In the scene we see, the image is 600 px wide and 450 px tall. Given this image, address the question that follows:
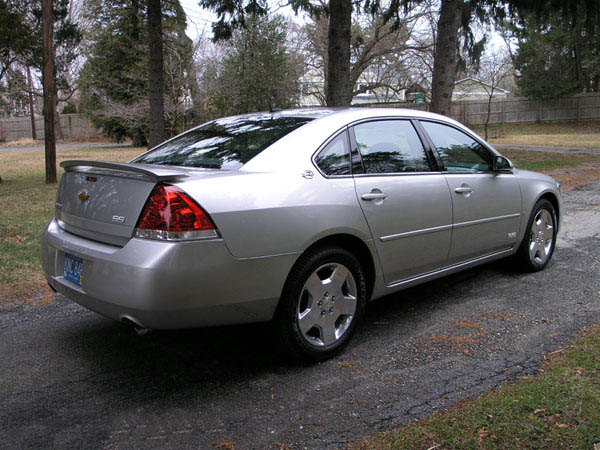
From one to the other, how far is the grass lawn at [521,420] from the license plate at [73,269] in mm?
1850

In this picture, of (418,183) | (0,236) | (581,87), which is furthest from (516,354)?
(581,87)

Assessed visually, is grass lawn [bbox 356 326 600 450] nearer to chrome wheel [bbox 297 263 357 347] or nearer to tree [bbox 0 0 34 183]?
chrome wheel [bbox 297 263 357 347]

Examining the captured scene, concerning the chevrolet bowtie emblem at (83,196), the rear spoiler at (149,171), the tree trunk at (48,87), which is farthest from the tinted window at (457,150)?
the tree trunk at (48,87)

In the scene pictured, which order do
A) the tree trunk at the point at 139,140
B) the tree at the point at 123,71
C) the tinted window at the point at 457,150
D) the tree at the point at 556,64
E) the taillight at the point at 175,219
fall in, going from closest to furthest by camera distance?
the taillight at the point at 175,219, the tinted window at the point at 457,150, the tree at the point at 123,71, the tree trunk at the point at 139,140, the tree at the point at 556,64

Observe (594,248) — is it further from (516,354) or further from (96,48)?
(96,48)

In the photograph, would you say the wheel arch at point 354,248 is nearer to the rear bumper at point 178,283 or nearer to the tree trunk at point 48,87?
the rear bumper at point 178,283

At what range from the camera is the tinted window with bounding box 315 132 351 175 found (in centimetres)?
344

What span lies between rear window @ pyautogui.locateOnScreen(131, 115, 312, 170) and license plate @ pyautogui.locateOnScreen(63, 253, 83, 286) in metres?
0.91

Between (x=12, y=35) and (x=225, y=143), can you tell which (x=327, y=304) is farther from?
(x=12, y=35)

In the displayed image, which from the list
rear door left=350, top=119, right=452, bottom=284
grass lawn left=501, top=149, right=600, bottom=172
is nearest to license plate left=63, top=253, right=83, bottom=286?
rear door left=350, top=119, right=452, bottom=284

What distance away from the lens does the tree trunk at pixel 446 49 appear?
13023mm

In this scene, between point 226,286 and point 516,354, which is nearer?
point 226,286

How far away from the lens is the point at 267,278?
299 cm

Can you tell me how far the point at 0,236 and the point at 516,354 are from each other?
251 inches
